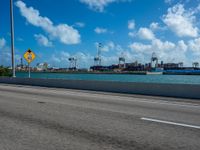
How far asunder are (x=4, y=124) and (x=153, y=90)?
13.0 meters

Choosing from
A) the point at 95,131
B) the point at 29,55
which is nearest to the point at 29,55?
the point at 29,55

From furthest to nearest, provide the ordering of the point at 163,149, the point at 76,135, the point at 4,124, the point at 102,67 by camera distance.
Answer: the point at 102,67
the point at 4,124
the point at 76,135
the point at 163,149

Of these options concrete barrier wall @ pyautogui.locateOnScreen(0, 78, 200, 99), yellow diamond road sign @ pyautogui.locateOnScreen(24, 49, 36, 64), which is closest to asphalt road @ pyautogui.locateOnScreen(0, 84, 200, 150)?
concrete barrier wall @ pyautogui.locateOnScreen(0, 78, 200, 99)

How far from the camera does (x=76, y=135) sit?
5879 millimetres

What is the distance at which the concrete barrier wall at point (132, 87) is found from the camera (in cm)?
1633

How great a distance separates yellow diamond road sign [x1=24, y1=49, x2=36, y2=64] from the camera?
31.4 metres

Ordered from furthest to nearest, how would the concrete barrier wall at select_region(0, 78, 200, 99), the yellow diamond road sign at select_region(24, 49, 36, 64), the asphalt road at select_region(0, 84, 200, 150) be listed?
1. the yellow diamond road sign at select_region(24, 49, 36, 64)
2. the concrete barrier wall at select_region(0, 78, 200, 99)
3. the asphalt road at select_region(0, 84, 200, 150)

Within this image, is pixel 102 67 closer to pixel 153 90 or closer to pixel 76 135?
pixel 153 90

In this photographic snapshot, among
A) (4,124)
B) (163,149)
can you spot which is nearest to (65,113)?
(4,124)

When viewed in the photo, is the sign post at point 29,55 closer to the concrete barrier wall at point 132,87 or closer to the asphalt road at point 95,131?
the concrete barrier wall at point 132,87

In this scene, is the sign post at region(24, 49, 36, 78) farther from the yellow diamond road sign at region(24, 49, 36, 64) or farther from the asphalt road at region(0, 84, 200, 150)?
the asphalt road at region(0, 84, 200, 150)

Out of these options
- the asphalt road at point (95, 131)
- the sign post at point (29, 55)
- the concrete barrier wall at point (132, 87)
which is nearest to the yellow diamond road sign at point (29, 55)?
the sign post at point (29, 55)

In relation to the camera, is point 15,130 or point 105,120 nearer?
point 15,130

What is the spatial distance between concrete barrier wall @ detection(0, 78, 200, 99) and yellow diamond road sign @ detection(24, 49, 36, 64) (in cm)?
461
